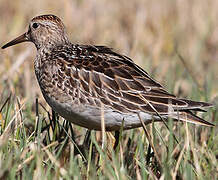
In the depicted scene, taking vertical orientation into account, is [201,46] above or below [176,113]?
above

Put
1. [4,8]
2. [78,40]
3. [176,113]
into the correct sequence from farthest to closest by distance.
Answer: [4,8]
[78,40]
[176,113]

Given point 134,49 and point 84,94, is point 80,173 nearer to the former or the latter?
point 84,94

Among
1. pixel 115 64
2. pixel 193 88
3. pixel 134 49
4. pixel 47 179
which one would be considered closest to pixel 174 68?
pixel 134 49

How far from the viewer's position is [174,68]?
8.66m

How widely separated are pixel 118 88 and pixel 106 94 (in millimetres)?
136

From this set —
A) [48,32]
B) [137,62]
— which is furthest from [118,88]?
[137,62]

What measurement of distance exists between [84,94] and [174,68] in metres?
3.62

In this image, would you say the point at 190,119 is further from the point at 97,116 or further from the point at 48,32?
the point at 48,32

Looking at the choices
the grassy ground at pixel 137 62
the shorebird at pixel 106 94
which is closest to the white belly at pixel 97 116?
the shorebird at pixel 106 94

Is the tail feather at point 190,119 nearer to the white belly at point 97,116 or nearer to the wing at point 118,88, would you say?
the wing at point 118,88

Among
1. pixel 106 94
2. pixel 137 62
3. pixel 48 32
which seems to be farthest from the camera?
pixel 137 62

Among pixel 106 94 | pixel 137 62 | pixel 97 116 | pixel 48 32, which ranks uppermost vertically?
pixel 137 62

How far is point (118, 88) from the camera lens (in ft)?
17.5

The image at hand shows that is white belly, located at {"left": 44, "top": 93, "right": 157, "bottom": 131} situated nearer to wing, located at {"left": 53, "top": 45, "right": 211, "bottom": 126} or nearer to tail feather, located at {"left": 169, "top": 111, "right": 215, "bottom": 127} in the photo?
wing, located at {"left": 53, "top": 45, "right": 211, "bottom": 126}
